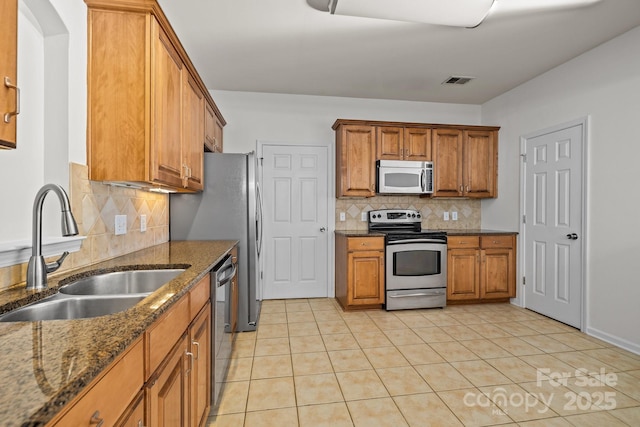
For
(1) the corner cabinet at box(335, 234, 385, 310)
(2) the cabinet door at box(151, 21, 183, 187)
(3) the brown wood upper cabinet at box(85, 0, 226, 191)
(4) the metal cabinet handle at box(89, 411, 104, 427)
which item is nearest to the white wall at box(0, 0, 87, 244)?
(3) the brown wood upper cabinet at box(85, 0, 226, 191)

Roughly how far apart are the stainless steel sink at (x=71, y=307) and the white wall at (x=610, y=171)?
3.54m

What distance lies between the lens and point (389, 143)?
3953mm

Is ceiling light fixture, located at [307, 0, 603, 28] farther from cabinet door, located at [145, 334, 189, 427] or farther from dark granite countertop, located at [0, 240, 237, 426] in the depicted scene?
cabinet door, located at [145, 334, 189, 427]

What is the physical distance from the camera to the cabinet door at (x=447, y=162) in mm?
4062

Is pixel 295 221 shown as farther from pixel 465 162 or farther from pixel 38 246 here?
pixel 38 246

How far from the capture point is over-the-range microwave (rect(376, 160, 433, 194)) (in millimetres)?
3900

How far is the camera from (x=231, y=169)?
300 centimetres

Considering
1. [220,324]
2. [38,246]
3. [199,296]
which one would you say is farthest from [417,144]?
[38,246]

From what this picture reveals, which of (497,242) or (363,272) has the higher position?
(497,242)

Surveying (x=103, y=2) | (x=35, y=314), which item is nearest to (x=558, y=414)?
(x=35, y=314)

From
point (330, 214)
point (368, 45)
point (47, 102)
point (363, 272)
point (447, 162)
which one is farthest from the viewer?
point (330, 214)

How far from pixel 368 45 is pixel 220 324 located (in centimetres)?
264

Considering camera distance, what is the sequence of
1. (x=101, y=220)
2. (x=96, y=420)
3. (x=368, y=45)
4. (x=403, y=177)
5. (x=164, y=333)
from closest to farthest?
(x=96, y=420) < (x=164, y=333) < (x=101, y=220) < (x=368, y=45) < (x=403, y=177)

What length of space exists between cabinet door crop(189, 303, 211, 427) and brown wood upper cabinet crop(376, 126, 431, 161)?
2.88 meters
